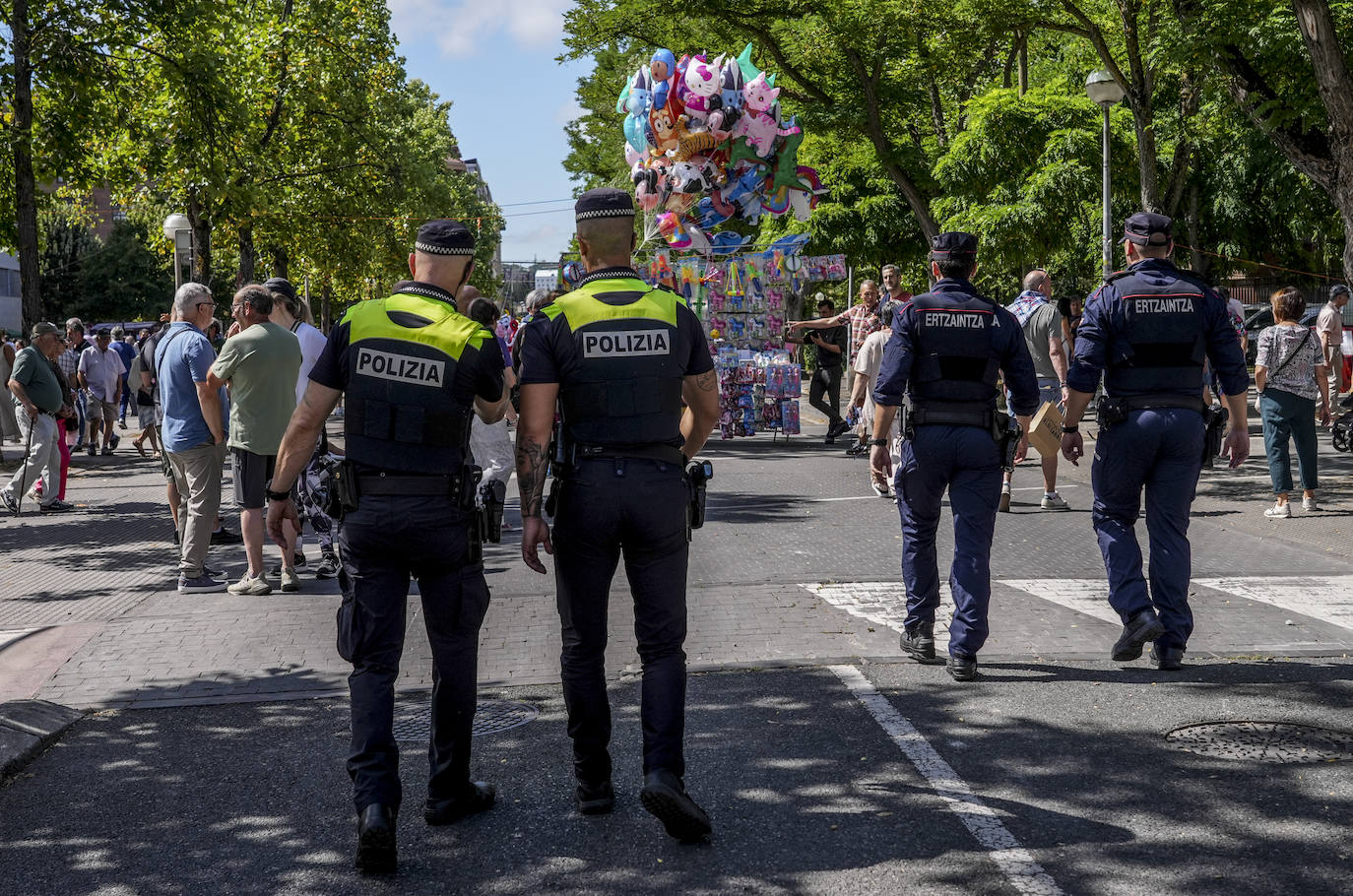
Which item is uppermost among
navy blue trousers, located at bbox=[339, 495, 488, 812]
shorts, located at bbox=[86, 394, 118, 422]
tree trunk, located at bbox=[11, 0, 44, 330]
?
tree trunk, located at bbox=[11, 0, 44, 330]

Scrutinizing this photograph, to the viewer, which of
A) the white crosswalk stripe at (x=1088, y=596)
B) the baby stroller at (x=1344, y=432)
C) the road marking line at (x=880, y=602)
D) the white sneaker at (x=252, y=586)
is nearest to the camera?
the road marking line at (x=880, y=602)

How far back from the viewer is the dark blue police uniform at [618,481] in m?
4.29

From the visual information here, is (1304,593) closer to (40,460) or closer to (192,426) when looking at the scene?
(192,426)

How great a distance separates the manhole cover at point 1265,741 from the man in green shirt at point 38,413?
11306 millimetres

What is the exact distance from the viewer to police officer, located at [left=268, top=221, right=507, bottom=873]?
4.23 m

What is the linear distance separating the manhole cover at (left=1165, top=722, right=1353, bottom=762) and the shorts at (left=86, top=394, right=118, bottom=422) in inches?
714

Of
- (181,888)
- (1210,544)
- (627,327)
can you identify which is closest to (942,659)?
(627,327)

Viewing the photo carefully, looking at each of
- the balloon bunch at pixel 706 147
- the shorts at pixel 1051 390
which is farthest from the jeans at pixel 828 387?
the shorts at pixel 1051 390

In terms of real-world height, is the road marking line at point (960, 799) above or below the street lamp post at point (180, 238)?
below

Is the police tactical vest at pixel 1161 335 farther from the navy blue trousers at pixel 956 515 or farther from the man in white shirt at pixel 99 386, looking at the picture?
the man in white shirt at pixel 99 386

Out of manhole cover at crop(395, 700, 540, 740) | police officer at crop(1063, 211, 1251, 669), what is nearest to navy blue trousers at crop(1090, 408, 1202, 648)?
police officer at crop(1063, 211, 1251, 669)

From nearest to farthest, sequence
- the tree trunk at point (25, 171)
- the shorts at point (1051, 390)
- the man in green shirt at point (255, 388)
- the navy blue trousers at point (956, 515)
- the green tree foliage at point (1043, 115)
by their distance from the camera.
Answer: the navy blue trousers at point (956, 515) → the man in green shirt at point (255, 388) → the shorts at point (1051, 390) → the green tree foliage at point (1043, 115) → the tree trunk at point (25, 171)

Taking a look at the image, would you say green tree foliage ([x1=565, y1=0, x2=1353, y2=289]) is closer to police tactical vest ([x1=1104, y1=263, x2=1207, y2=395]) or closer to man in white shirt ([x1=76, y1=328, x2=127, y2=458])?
police tactical vest ([x1=1104, y1=263, x2=1207, y2=395])

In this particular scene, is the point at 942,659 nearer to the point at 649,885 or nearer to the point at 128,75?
the point at 649,885
